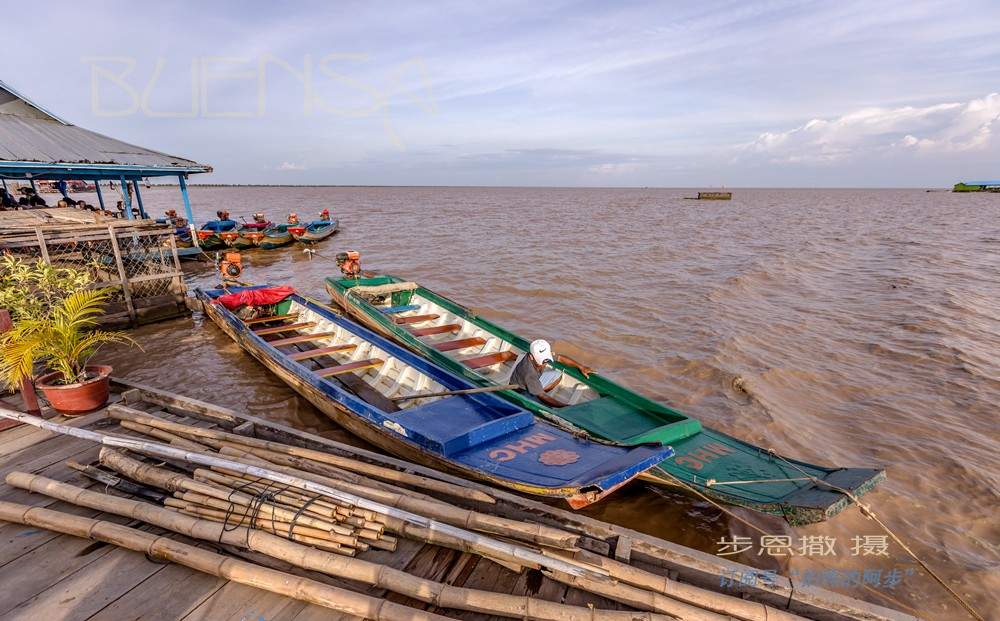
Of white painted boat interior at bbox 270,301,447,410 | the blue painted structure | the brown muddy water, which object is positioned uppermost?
the blue painted structure

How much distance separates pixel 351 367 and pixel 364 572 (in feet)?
16.4

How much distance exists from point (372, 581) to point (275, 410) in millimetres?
5902

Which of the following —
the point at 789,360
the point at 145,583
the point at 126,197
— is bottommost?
the point at 789,360

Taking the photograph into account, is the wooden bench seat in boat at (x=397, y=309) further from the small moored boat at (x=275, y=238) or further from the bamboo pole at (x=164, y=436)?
the small moored boat at (x=275, y=238)

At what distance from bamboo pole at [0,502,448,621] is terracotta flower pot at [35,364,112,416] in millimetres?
2077

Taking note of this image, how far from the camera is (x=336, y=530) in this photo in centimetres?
371

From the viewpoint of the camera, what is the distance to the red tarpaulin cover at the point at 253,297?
424 inches

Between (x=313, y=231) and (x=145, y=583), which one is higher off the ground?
(x=313, y=231)

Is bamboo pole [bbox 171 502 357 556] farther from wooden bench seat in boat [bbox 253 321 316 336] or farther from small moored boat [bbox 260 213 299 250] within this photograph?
small moored boat [bbox 260 213 299 250]

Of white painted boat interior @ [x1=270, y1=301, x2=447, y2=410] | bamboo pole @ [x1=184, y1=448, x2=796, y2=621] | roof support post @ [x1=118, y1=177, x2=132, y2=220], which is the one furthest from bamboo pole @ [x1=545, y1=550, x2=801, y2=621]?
roof support post @ [x1=118, y1=177, x2=132, y2=220]

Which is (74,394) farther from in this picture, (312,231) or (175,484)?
(312,231)

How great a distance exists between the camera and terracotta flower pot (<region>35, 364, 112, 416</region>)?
574cm

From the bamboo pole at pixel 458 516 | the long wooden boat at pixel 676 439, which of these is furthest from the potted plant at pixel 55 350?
the long wooden boat at pixel 676 439

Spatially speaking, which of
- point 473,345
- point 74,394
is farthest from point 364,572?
point 473,345
